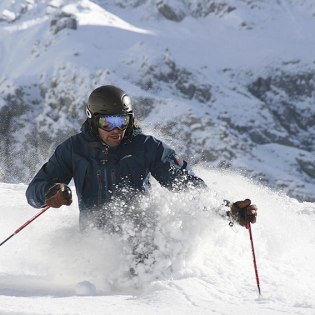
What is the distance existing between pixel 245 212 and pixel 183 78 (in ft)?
412

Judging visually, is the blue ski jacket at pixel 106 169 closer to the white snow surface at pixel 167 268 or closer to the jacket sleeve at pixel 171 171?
the jacket sleeve at pixel 171 171

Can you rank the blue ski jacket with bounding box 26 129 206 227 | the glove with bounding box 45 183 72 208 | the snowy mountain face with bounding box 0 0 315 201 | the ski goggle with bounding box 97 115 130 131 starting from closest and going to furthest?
the glove with bounding box 45 183 72 208 < the ski goggle with bounding box 97 115 130 131 < the blue ski jacket with bounding box 26 129 206 227 < the snowy mountain face with bounding box 0 0 315 201

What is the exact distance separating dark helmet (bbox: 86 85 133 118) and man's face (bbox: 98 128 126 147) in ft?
0.50

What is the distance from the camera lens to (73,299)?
4164mm

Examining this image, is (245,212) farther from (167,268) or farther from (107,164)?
(107,164)

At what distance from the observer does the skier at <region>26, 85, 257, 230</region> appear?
5.21 m

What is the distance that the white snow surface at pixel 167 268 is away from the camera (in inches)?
156

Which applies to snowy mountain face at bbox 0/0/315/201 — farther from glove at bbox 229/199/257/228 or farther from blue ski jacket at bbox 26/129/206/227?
glove at bbox 229/199/257/228

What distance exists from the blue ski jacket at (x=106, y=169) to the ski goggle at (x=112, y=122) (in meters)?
0.16

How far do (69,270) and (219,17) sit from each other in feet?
473

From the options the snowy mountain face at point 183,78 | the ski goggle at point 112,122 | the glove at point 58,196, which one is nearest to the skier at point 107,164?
the ski goggle at point 112,122

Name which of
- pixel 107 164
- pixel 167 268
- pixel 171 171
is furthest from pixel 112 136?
pixel 167 268

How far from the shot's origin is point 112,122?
5.17 meters

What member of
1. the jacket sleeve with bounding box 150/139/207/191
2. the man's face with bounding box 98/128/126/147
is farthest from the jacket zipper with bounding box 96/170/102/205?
the jacket sleeve with bounding box 150/139/207/191
